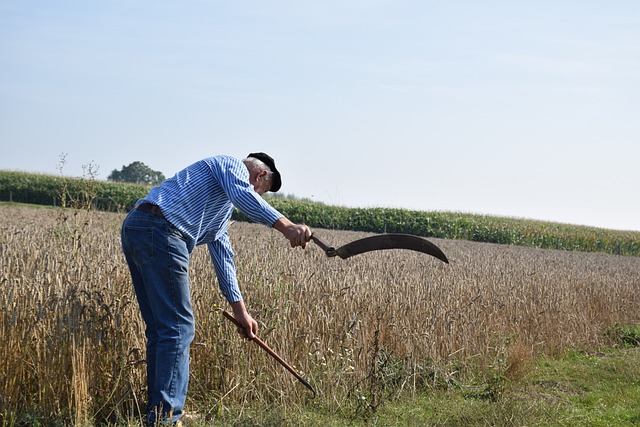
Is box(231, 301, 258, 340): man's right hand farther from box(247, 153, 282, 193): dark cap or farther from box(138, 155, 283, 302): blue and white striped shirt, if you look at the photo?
box(247, 153, 282, 193): dark cap

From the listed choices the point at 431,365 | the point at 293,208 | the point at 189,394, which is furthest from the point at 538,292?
the point at 293,208

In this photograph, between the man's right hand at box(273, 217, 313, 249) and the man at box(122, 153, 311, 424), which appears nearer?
the man's right hand at box(273, 217, 313, 249)

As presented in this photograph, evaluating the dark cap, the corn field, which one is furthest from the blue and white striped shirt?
the corn field

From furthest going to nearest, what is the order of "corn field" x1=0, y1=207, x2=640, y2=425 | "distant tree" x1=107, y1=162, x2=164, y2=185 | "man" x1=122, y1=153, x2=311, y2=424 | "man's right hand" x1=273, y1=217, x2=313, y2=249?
"distant tree" x1=107, y1=162, x2=164, y2=185 → "corn field" x1=0, y1=207, x2=640, y2=425 → "man" x1=122, y1=153, x2=311, y2=424 → "man's right hand" x1=273, y1=217, x2=313, y2=249

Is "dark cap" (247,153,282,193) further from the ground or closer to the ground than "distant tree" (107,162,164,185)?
closer to the ground

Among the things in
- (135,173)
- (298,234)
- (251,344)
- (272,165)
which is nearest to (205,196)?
(272,165)

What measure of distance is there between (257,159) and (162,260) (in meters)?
0.91

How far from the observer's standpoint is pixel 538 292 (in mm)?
11086

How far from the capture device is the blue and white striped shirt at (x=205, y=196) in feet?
14.4

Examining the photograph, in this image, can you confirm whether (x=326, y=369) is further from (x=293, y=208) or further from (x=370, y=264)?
(x=293, y=208)

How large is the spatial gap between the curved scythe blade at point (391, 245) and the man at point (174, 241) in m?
0.61

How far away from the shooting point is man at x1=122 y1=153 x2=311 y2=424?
4559mm

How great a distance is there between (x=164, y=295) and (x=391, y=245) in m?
1.49

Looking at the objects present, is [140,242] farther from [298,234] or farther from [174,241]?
[298,234]
